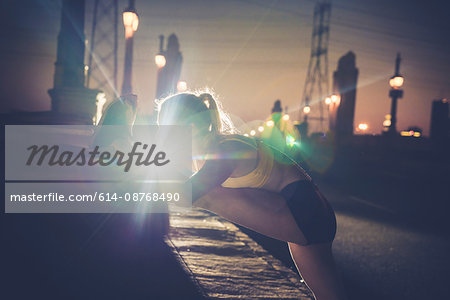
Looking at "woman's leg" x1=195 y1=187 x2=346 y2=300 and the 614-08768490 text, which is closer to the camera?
"woman's leg" x1=195 y1=187 x2=346 y2=300

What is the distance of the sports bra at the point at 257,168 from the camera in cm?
197

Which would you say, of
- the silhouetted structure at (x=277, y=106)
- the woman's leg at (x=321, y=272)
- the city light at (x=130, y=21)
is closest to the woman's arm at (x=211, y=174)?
the woman's leg at (x=321, y=272)

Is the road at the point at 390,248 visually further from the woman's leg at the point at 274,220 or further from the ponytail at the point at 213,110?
the ponytail at the point at 213,110

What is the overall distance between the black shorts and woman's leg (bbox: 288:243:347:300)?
0.08 meters

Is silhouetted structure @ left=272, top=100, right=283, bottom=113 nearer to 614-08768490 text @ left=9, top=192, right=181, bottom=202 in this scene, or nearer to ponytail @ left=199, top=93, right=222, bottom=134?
614-08768490 text @ left=9, top=192, right=181, bottom=202

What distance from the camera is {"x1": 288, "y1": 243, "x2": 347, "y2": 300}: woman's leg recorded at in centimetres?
208

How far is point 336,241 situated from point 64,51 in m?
10.7

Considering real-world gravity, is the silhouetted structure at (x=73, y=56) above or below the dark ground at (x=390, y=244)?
above

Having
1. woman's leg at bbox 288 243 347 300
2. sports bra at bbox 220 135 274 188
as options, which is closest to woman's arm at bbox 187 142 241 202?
sports bra at bbox 220 135 274 188

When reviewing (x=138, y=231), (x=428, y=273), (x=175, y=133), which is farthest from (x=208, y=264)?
(x=428, y=273)

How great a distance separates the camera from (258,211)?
203 centimetres

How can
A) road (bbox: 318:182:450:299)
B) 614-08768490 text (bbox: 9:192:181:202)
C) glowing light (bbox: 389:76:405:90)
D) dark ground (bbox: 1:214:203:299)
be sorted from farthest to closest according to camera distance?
glowing light (bbox: 389:76:405:90) < 614-08768490 text (bbox: 9:192:181:202) < road (bbox: 318:182:450:299) < dark ground (bbox: 1:214:203:299)

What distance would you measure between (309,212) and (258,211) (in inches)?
14.2

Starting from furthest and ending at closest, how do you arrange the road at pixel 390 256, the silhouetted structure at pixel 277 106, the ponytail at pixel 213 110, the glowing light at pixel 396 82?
the silhouetted structure at pixel 277 106, the glowing light at pixel 396 82, the road at pixel 390 256, the ponytail at pixel 213 110
